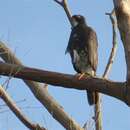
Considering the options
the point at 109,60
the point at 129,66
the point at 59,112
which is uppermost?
the point at 129,66

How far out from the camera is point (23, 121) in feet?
13.2

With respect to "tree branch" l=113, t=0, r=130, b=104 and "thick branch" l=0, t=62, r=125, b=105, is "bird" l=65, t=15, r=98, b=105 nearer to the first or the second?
"thick branch" l=0, t=62, r=125, b=105

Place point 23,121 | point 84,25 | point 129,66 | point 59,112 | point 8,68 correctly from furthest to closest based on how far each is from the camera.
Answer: point 84,25 → point 59,112 → point 23,121 → point 8,68 → point 129,66

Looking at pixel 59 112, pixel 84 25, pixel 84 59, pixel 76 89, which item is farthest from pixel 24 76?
pixel 84 25

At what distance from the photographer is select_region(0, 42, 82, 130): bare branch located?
4177mm

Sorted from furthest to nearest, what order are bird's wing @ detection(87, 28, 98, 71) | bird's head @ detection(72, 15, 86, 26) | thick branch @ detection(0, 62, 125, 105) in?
bird's head @ detection(72, 15, 86, 26), bird's wing @ detection(87, 28, 98, 71), thick branch @ detection(0, 62, 125, 105)

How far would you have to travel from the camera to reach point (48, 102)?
454 cm

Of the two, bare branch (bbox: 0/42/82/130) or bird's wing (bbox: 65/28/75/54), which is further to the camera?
bird's wing (bbox: 65/28/75/54)

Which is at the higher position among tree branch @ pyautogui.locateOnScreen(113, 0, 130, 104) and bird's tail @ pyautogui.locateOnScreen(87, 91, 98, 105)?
tree branch @ pyautogui.locateOnScreen(113, 0, 130, 104)

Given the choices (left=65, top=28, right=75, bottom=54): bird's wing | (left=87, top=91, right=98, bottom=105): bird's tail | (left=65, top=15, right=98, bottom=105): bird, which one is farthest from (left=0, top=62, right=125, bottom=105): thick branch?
(left=65, top=28, right=75, bottom=54): bird's wing

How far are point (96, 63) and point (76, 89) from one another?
3.00m

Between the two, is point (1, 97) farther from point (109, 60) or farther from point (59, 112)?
point (109, 60)

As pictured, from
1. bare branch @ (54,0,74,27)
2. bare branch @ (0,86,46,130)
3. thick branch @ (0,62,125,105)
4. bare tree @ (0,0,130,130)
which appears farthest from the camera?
bare branch @ (54,0,74,27)

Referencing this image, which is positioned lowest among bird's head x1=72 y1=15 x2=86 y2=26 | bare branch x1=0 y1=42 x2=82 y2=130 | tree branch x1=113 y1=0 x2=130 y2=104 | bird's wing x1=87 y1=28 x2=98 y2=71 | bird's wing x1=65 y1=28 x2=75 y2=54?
bird's wing x1=87 y1=28 x2=98 y2=71
